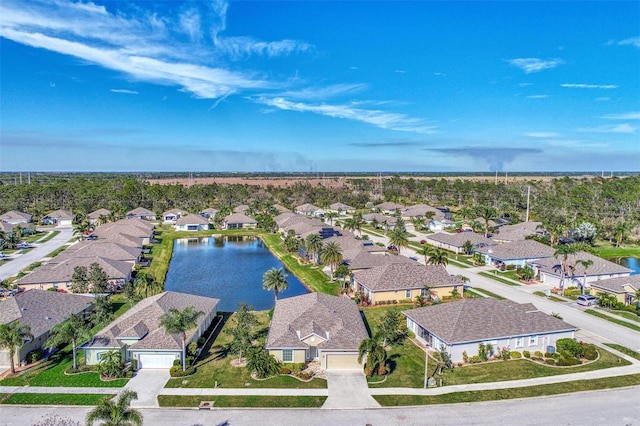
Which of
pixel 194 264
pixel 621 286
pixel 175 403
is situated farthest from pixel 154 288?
pixel 621 286

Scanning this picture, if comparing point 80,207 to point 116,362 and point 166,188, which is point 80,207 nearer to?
point 166,188

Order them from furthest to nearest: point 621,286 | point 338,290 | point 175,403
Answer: point 338,290 < point 621,286 < point 175,403

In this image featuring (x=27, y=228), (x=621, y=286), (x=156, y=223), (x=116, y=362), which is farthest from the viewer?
(x=156, y=223)

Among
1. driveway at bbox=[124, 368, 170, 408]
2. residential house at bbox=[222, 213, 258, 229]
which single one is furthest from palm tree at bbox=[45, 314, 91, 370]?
residential house at bbox=[222, 213, 258, 229]

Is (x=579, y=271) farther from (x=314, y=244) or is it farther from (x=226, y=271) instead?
(x=226, y=271)

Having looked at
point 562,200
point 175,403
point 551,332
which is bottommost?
point 175,403

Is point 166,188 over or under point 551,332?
over

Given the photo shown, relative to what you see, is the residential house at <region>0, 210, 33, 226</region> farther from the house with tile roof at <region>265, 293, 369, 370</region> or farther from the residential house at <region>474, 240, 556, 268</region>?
the residential house at <region>474, 240, 556, 268</region>

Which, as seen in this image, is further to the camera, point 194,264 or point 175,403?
point 194,264
